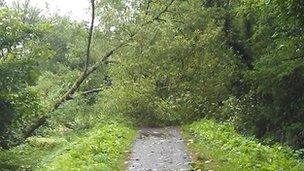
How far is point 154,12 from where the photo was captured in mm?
29641

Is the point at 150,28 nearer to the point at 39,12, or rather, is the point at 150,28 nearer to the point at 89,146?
the point at 89,146

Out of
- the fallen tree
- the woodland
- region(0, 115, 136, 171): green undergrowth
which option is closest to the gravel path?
region(0, 115, 136, 171): green undergrowth

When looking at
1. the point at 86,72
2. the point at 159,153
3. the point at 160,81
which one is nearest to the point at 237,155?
the point at 159,153

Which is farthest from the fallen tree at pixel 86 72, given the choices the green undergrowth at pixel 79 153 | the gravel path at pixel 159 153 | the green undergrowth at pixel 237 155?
the green undergrowth at pixel 237 155

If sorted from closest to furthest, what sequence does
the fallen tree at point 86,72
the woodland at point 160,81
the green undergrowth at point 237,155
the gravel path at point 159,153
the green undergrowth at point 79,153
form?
the green undergrowth at point 237,155 → the green undergrowth at point 79,153 → the gravel path at point 159,153 → the woodland at point 160,81 → the fallen tree at point 86,72

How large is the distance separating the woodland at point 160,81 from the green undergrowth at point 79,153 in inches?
4.5

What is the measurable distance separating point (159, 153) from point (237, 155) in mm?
3242

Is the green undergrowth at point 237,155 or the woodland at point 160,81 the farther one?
the woodland at point 160,81

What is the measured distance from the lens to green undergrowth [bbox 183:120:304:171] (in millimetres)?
11758

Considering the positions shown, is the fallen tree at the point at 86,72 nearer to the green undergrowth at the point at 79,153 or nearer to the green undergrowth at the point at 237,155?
the green undergrowth at the point at 79,153

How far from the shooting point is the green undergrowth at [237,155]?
1176 centimetres

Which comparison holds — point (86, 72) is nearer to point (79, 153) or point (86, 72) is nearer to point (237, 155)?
point (79, 153)

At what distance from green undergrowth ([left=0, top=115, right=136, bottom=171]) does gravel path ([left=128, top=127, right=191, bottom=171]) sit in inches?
15.3

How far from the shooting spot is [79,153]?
47.1ft
